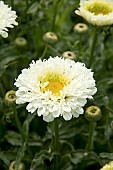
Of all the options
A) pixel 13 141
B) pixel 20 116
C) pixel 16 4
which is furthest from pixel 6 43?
pixel 13 141

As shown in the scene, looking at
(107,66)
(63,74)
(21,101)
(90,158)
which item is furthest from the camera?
(107,66)

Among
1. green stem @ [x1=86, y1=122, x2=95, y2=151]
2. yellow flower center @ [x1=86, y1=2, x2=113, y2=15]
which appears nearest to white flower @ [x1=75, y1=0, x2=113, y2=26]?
yellow flower center @ [x1=86, y1=2, x2=113, y2=15]

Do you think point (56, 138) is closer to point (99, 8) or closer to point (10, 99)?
point (10, 99)

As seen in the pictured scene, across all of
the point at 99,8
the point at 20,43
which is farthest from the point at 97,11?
the point at 20,43

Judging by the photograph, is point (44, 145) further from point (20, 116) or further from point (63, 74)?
point (63, 74)

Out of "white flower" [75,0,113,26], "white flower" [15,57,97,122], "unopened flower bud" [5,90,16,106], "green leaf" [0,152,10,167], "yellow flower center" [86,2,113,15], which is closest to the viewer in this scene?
"white flower" [15,57,97,122]

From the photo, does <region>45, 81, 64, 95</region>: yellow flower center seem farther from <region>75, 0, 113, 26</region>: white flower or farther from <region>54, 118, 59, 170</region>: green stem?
<region>75, 0, 113, 26</region>: white flower

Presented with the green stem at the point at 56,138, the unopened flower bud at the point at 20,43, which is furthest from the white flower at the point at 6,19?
the green stem at the point at 56,138
